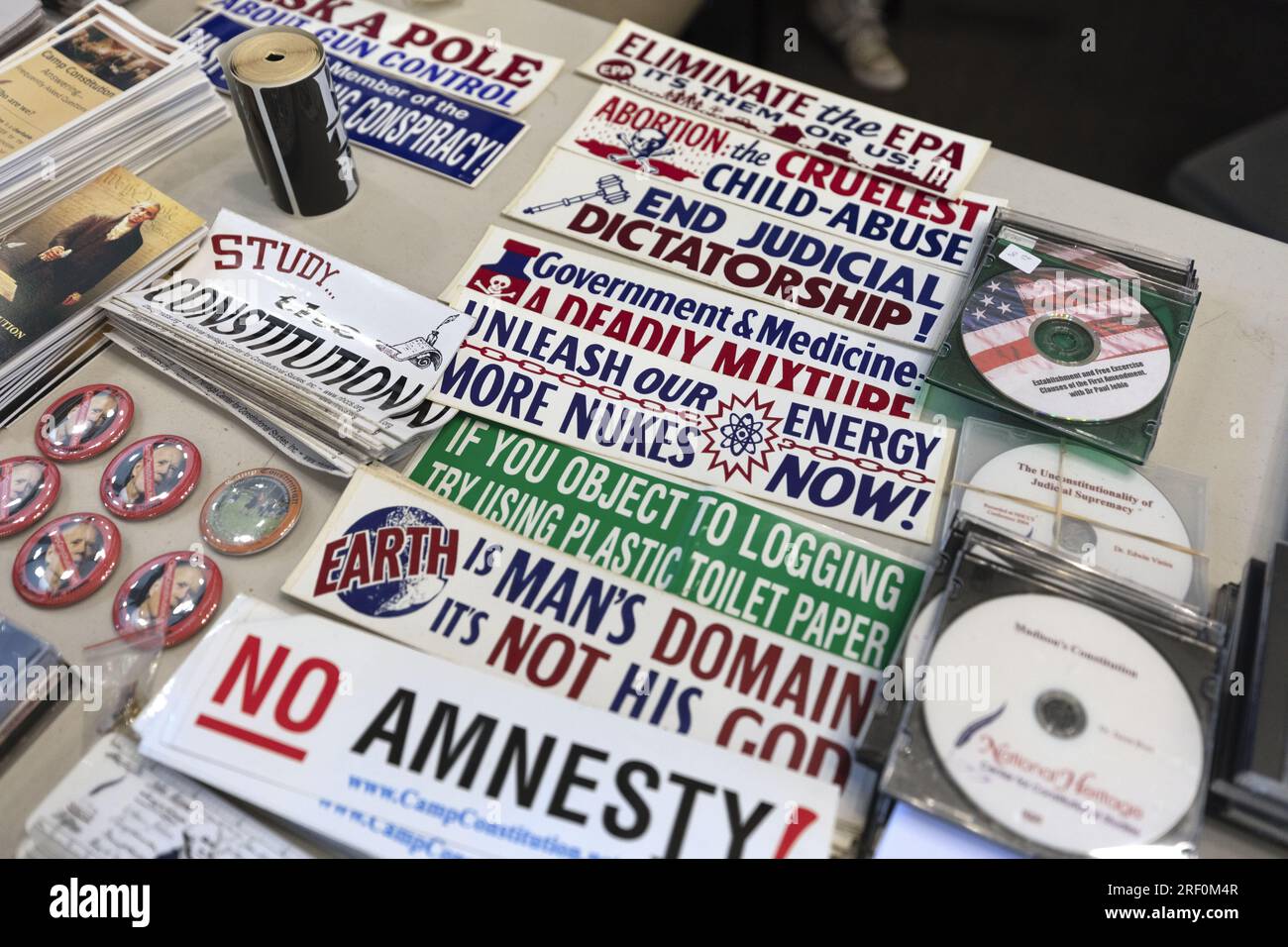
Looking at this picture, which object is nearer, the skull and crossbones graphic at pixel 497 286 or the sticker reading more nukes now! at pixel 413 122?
the skull and crossbones graphic at pixel 497 286

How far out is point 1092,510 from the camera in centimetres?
95

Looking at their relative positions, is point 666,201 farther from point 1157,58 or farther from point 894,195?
point 1157,58

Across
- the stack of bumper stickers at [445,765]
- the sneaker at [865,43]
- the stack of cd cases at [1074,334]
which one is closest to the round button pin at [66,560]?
the stack of bumper stickers at [445,765]

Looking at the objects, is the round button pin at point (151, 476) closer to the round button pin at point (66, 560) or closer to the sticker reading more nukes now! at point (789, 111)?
the round button pin at point (66, 560)

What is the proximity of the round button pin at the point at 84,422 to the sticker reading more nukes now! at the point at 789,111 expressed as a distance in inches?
29.9

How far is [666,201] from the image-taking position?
124 cm

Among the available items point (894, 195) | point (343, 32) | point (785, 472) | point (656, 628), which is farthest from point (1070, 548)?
point (343, 32)

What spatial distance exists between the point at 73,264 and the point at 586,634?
2.31 feet

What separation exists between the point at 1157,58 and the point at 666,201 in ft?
6.44

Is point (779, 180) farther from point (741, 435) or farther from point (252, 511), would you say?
point (252, 511)

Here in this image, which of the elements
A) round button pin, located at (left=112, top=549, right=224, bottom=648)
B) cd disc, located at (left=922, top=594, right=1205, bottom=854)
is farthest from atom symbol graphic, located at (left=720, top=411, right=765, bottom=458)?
round button pin, located at (left=112, top=549, right=224, bottom=648)

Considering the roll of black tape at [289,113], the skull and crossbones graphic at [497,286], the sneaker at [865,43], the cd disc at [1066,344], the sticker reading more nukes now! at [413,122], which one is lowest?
the skull and crossbones graphic at [497,286]

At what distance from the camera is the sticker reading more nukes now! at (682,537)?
91 centimetres

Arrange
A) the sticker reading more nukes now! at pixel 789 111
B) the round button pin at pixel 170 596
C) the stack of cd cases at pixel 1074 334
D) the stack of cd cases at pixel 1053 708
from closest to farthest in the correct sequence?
the stack of cd cases at pixel 1053 708
the round button pin at pixel 170 596
the stack of cd cases at pixel 1074 334
the sticker reading more nukes now! at pixel 789 111
